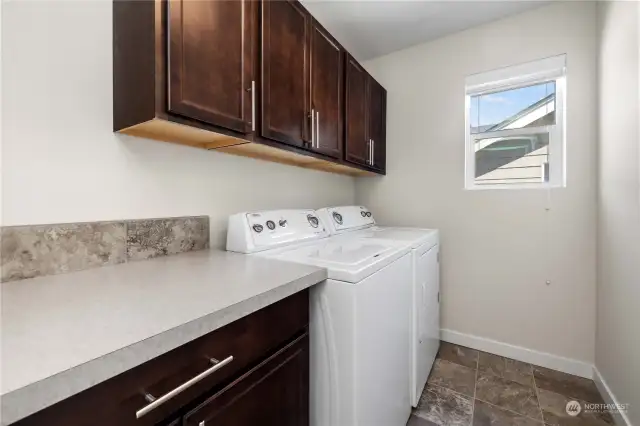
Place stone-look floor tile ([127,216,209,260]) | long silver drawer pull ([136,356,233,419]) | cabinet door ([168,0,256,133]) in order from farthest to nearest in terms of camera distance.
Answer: stone-look floor tile ([127,216,209,260]), cabinet door ([168,0,256,133]), long silver drawer pull ([136,356,233,419])

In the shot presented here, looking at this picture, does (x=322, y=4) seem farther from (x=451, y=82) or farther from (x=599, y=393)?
(x=599, y=393)

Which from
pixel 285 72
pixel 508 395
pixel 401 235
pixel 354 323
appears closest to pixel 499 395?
pixel 508 395

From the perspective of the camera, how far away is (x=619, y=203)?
4.67ft

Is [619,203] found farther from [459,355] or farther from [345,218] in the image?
[345,218]

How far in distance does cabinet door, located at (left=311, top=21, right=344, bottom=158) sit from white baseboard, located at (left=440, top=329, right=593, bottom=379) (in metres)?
1.79

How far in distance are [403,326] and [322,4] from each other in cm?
204

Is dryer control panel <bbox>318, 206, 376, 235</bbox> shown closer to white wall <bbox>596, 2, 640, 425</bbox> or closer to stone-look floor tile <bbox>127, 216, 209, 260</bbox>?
stone-look floor tile <bbox>127, 216, 209, 260</bbox>

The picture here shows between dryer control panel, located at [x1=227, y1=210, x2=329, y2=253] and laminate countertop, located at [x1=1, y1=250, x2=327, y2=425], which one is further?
dryer control panel, located at [x1=227, y1=210, x2=329, y2=253]

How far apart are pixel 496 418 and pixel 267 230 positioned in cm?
159

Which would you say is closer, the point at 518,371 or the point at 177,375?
the point at 177,375

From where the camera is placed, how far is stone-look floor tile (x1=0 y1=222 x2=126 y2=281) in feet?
2.77

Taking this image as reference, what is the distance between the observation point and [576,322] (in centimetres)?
187

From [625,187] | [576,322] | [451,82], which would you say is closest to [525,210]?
[625,187]

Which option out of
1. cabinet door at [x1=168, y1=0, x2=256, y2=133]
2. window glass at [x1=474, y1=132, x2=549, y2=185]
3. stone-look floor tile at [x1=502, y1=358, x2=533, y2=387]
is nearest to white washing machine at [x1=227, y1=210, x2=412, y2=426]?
cabinet door at [x1=168, y1=0, x2=256, y2=133]
